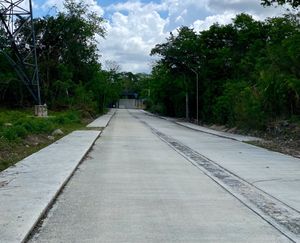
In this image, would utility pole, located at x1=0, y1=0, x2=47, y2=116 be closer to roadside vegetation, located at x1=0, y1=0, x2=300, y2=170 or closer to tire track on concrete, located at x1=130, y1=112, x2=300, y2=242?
roadside vegetation, located at x1=0, y1=0, x2=300, y2=170

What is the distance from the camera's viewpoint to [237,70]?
57094mm

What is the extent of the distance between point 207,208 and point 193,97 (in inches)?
2434

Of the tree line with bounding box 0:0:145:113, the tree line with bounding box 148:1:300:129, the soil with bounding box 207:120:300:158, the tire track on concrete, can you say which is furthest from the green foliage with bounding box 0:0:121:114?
the tire track on concrete

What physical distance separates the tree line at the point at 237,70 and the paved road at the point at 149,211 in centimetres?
1656

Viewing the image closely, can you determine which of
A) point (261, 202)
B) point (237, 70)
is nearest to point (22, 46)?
point (237, 70)

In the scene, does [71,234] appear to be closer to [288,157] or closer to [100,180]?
[100,180]

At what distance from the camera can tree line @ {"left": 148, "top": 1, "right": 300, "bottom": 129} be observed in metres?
34.1

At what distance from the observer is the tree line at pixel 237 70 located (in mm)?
34062

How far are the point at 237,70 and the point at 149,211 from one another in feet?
163

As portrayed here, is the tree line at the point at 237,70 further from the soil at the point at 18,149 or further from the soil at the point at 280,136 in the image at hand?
the soil at the point at 18,149

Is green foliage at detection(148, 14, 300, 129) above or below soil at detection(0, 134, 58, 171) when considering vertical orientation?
above

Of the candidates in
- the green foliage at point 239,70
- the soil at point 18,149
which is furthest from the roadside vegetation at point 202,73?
the soil at point 18,149

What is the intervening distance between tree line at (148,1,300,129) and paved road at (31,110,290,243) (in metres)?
16.6

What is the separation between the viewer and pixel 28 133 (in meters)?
26.4
